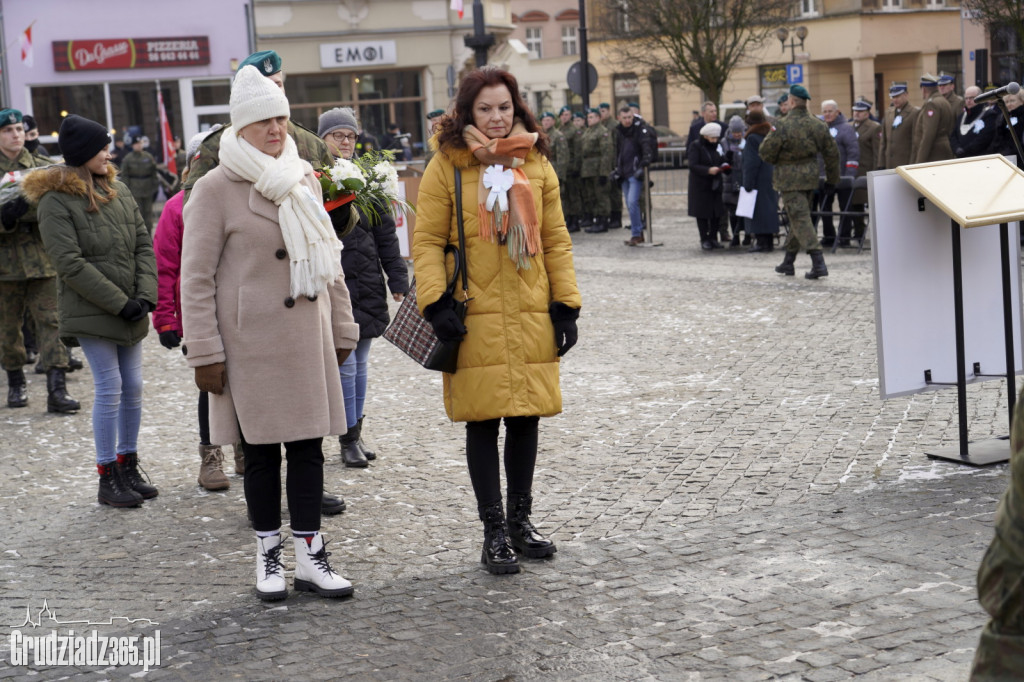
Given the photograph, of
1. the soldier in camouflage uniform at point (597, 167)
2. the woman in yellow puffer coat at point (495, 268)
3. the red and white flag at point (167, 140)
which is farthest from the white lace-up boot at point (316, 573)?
the red and white flag at point (167, 140)

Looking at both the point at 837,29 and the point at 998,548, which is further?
the point at 837,29

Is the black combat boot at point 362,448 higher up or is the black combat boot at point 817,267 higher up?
the black combat boot at point 817,267

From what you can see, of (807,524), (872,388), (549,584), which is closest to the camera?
(549,584)

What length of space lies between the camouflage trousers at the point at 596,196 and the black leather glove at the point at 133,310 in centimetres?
1598

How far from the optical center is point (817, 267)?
558 inches

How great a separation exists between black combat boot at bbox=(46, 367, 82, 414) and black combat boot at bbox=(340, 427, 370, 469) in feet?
9.98

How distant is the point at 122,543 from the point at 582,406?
11.2 feet

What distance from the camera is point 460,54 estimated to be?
39.0 m

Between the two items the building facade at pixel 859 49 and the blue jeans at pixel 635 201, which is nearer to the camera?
the blue jeans at pixel 635 201

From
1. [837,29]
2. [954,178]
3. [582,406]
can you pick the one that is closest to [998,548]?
[954,178]

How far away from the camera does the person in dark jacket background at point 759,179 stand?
671 inches

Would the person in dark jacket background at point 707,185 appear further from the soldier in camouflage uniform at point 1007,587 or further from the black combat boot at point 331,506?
the soldier in camouflage uniform at point 1007,587

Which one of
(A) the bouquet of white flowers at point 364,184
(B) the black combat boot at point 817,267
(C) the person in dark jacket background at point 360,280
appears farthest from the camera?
(B) the black combat boot at point 817,267

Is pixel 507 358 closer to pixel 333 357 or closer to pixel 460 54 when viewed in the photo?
pixel 333 357
